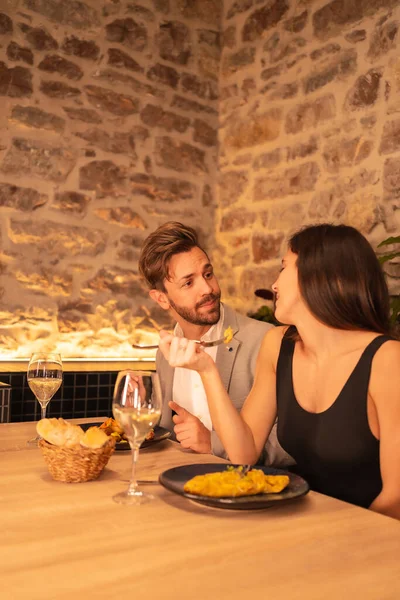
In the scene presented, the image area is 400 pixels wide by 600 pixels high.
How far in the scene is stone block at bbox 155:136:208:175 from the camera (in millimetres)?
4426

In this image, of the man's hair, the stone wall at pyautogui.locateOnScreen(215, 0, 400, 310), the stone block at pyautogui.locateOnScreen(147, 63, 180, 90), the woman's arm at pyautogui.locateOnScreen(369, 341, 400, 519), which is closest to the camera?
the woman's arm at pyautogui.locateOnScreen(369, 341, 400, 519)

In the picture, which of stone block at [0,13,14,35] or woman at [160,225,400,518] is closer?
woman at [160,225,400,518]

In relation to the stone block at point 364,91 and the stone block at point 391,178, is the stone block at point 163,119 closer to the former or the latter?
the stone block at point 364,91

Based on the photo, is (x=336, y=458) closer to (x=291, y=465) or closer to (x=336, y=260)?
(x=291, y=465)

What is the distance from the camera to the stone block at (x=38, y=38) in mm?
3941

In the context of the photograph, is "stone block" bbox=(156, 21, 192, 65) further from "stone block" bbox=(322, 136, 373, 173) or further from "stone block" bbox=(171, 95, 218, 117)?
"stone block" bbox=(322, 136, 373, 173)

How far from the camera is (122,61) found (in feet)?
14.0

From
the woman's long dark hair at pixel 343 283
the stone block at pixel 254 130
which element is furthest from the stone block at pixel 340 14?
the woman's long dark hair at pixel 343 283

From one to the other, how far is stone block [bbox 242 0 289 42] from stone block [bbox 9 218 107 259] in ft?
5.39

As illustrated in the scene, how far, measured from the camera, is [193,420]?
5.90 ft

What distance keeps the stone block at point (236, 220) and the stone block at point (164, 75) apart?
0.94 meters

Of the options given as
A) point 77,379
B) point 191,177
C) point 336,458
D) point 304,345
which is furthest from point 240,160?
point 336,458

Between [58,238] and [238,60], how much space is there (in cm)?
174

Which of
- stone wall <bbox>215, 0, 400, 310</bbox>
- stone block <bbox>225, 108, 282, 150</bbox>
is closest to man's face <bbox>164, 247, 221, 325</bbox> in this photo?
stone wall <bbox>215, 0, 400, 310</bbox>
